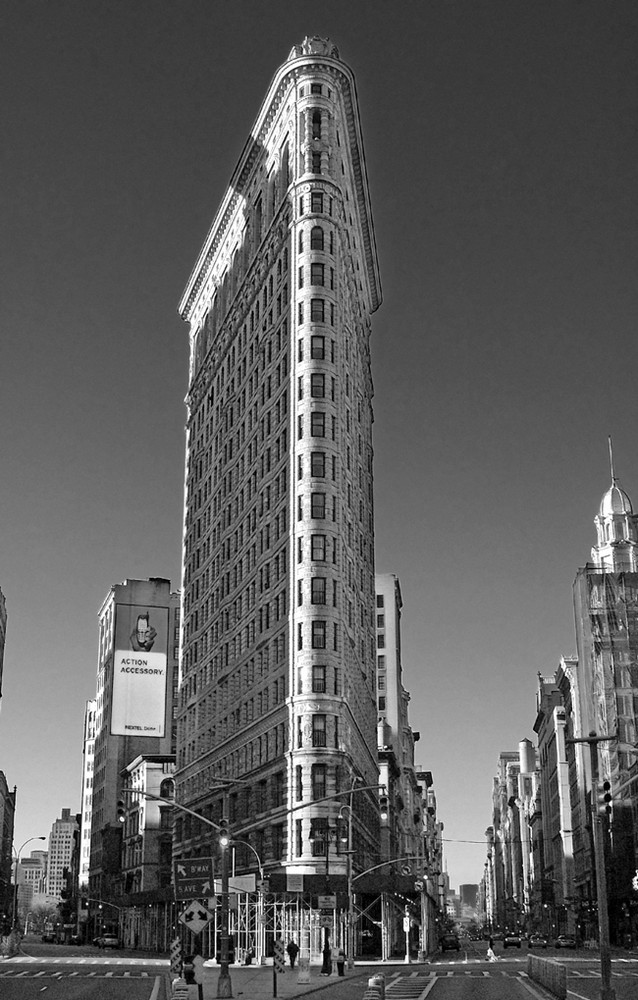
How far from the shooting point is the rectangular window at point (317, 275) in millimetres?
105875

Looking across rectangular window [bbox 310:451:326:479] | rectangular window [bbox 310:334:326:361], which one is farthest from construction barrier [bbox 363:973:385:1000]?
rectangular window [bbox 310:334:326:361]

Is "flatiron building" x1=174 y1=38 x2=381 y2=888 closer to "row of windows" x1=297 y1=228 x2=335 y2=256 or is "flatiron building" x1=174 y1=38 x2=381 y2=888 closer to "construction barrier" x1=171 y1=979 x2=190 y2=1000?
"row of windows" x1=297 y1=228 x2=335 y2=256

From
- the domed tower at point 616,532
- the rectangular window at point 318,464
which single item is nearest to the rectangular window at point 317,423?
the rectangular window at point 318,464

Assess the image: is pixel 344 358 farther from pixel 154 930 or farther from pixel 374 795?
pixel 154 930

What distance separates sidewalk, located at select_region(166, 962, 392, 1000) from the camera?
1973 inches

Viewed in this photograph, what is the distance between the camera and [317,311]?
105m

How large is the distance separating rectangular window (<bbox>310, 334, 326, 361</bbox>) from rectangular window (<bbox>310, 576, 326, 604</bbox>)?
65.1ft

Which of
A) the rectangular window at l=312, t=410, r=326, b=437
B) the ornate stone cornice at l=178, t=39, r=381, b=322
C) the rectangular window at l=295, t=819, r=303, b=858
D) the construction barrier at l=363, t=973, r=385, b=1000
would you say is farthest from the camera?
the ornate stone cornice at l=178, t=39, r=381, b=322

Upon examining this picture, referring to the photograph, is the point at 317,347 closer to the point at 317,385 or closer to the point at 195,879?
the point at 317,385

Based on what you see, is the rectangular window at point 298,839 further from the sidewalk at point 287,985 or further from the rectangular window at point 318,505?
the rectangular window at point 318,505

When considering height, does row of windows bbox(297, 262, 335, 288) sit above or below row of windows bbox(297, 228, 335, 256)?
below

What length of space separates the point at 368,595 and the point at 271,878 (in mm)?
43200

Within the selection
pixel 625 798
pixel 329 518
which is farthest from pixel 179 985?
pixel 625 798

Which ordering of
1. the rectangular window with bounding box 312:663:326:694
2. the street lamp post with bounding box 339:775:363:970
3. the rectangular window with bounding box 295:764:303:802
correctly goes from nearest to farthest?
the street lamp post with bounding box 339:775:363:970, the rectangular window with bounding box 295:764:303:802, the rectangular window with bounding box 312:663:326:694
